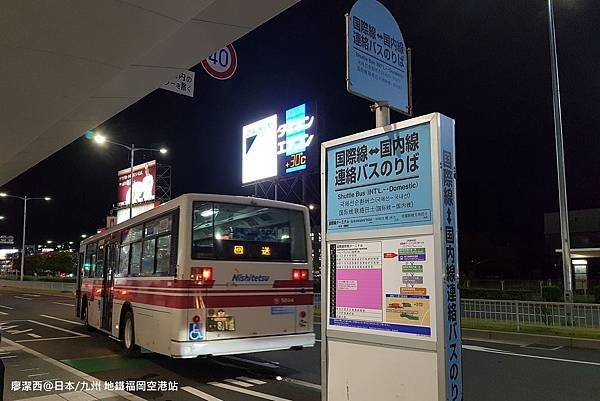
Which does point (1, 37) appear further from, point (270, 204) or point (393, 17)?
point (270, 204)

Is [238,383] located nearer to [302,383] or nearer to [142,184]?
[302,383]

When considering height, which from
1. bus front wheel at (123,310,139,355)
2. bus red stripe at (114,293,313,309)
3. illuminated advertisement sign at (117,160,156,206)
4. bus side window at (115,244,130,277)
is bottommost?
bus front wheel at (123,310,139,355)

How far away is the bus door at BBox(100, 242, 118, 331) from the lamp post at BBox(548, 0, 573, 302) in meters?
13.1

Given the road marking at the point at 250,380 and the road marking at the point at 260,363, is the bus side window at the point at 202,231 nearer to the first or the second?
the road marking at the point at 250,380

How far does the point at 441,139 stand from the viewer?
377 cm

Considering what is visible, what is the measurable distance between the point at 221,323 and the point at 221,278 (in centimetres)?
76

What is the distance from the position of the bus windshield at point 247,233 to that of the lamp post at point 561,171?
33.0 ft

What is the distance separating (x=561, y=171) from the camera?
16422mm

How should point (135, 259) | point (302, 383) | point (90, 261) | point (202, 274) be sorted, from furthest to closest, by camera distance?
point (90, 261)
point (135, 259)
point (202, 274)
point (302, 383)

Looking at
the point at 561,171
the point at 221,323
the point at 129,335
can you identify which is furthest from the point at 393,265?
the point at 561,171

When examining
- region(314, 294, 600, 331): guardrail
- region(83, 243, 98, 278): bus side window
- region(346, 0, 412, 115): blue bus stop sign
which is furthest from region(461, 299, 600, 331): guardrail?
region(346, 0, 412, 115): blue bus stop sign

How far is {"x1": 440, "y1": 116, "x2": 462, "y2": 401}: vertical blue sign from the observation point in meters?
3.68

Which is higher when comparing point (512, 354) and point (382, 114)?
point (382, 114)

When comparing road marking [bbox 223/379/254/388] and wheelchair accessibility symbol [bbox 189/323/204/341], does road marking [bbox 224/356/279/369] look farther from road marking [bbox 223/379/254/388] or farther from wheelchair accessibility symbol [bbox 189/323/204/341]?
wheelchair accessibility symbol [bbox 189/323/204/341]
